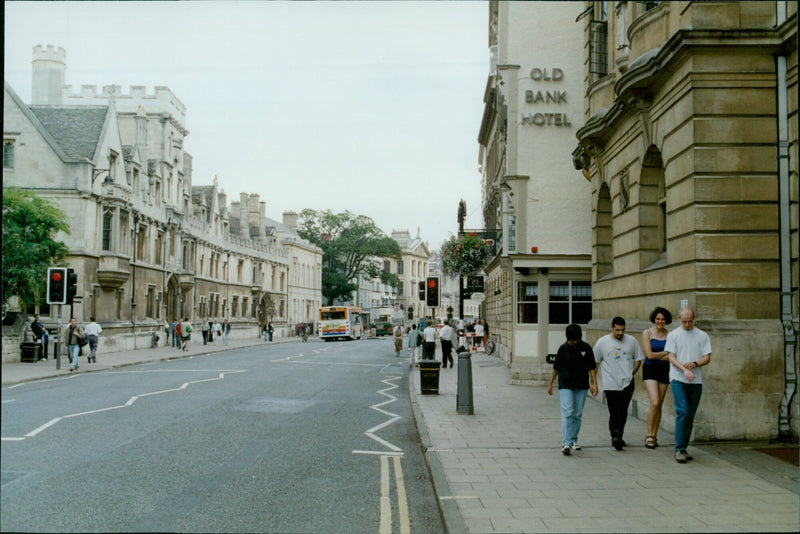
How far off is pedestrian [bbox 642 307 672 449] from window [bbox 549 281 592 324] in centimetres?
1080

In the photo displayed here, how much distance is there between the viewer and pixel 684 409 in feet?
28.9

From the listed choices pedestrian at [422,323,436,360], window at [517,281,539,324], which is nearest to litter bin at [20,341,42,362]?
pedestrian at [422,323,436,360]

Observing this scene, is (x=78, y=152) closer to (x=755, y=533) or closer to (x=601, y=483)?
(x=601, y=483)

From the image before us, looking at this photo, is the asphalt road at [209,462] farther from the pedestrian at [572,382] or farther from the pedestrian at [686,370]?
the pedestrian at [686,370]

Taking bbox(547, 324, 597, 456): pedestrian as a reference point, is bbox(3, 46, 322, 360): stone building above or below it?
above

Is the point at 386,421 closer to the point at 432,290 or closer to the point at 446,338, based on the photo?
the point at 432,290

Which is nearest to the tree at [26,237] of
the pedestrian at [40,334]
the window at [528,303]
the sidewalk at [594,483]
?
the pedestrian at [40,334]

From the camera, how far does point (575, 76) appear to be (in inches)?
757

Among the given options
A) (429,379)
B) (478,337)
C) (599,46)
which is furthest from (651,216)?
(478,337)

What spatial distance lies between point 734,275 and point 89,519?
8643mm

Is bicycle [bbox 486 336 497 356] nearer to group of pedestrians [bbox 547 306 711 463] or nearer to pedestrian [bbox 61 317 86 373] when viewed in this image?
pedestrian [bbox 61 317 86 373]

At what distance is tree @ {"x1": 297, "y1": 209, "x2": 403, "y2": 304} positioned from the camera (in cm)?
8681

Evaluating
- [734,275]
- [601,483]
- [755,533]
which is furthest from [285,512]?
[734,275]

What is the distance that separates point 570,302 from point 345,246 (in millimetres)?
69002
